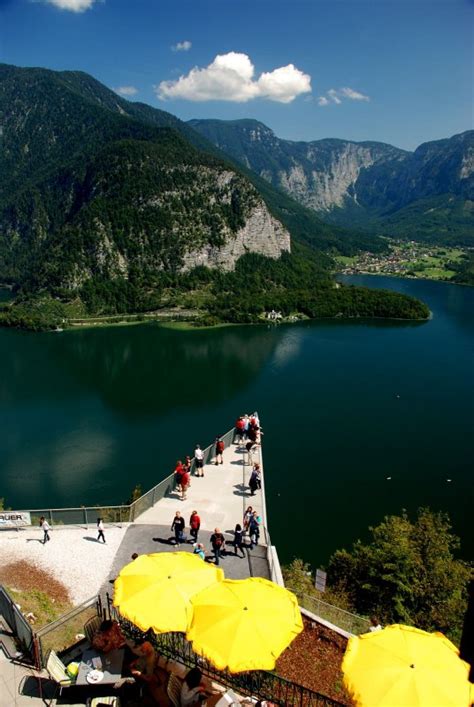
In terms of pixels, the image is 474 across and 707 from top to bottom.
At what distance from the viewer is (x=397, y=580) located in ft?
71.8

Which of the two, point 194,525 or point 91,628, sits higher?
point 91,628

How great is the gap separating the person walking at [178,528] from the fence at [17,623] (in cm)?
545

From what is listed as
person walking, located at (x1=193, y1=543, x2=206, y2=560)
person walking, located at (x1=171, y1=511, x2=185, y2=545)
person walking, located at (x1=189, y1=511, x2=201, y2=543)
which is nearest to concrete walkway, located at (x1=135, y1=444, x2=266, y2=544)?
person walking, located at (x1=171, y1=511, x2=185, y2=545)

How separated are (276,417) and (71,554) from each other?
47.2 metres

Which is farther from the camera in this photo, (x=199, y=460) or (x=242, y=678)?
(x=199, y=460)

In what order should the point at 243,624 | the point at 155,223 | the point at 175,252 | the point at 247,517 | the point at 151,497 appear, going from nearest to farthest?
the point at 243,624, the point at 247,517, the point at 151,497, the point at 175,252, the point at 155,223

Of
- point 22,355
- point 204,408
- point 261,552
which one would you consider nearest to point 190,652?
point 261,552

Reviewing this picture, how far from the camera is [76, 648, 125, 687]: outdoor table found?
9766 mm

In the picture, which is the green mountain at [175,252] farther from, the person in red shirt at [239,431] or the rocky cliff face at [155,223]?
the person in red shirt at [239,431]

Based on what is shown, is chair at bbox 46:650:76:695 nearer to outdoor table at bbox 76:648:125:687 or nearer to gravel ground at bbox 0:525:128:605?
outdoor table at bbox 76:648:125:687

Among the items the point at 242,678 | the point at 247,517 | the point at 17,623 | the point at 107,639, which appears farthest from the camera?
the point at 247,517

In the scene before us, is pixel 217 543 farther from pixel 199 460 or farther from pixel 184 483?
pixel 199 460

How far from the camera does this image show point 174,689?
899cm

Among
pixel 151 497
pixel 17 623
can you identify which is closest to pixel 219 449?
pixel 151 497
